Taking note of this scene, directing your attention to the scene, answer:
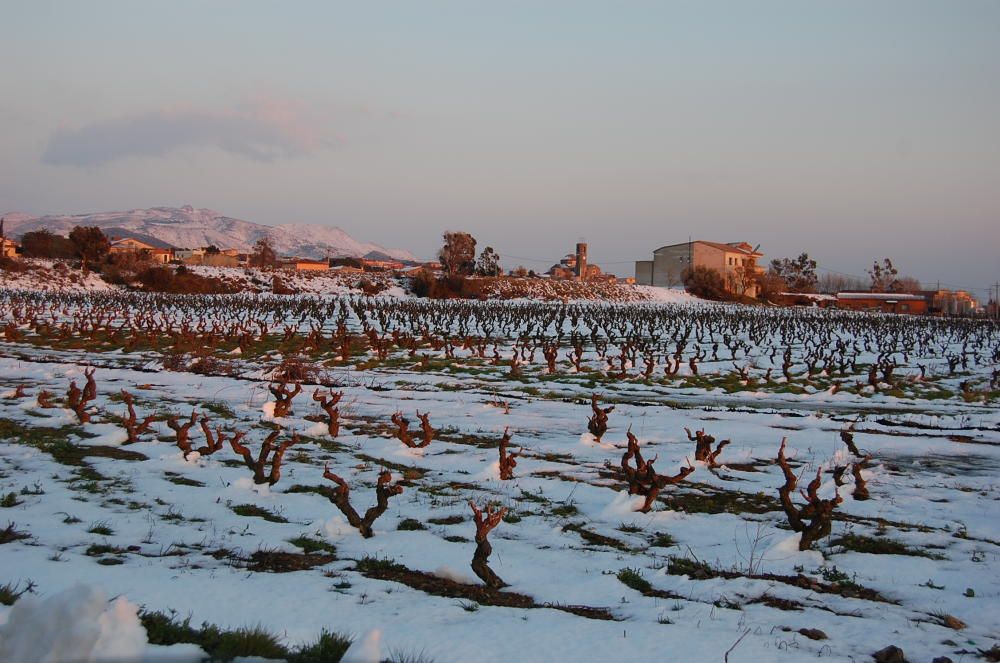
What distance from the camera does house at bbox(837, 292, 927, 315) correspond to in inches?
3701

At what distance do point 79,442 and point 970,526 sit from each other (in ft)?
39.9

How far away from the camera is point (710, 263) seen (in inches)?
3809

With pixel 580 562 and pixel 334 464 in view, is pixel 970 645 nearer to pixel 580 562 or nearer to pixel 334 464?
pixel 580 562

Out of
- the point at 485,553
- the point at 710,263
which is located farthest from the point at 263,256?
the point at 485,553

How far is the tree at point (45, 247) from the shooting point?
78.2m

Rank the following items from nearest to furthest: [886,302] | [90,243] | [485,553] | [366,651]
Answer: [366,651] → [485,553] → [90,243] → [886,302]

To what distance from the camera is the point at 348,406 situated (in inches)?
639

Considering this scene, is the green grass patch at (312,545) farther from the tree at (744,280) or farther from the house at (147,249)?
the tree at (744,280)

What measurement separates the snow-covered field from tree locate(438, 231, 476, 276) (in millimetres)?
74845

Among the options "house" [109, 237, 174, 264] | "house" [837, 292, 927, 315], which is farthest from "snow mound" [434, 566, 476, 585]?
"house" [837, 292, 927, 315]

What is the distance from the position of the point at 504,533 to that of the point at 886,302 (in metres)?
101

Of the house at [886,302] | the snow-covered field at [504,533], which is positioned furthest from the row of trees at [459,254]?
the snow-covered field at [504,533]

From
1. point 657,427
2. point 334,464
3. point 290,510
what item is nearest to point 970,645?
point 290,510

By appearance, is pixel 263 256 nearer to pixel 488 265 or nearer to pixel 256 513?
pixel 488 265
